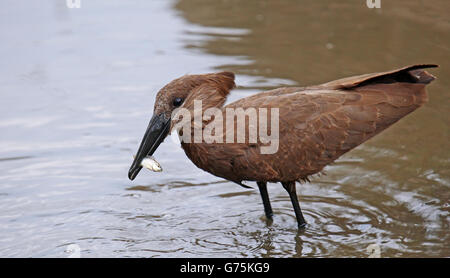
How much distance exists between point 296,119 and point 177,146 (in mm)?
2295

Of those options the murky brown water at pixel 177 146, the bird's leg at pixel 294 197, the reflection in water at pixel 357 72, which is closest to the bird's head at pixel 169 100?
the murky brown water at pixel 177 146

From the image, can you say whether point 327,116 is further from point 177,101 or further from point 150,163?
point 150,163

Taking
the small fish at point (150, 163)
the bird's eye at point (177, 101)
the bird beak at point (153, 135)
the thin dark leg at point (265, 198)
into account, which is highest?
the bird's eye at point (177, 101)

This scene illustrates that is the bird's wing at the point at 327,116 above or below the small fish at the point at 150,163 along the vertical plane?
above

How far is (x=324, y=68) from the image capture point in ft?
31.0

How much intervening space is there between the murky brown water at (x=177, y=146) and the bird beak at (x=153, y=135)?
0.61 m

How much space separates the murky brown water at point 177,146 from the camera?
238 inches

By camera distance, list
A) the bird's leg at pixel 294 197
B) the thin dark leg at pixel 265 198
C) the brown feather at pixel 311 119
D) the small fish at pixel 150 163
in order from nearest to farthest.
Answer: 1. the brown feather at pixel 311 119
2. the small fish at pixel 150 163
3. the bird's leg at pixel 294 197
4. the thin dark leg at pixel 265 198

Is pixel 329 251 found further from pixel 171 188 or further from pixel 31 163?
pixel 31 163

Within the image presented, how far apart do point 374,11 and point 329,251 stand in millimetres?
6153

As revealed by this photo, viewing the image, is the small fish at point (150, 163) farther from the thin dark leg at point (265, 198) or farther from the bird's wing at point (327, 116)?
the thin dark leg at point (265, 198)

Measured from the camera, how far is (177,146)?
311 inches

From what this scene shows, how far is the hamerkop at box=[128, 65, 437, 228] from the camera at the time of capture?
225 inches

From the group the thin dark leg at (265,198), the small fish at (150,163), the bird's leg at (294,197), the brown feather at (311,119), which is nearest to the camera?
the brown feather at (311,119)
